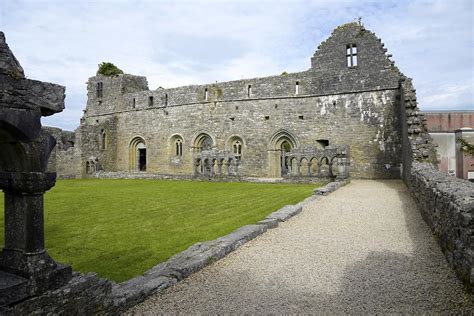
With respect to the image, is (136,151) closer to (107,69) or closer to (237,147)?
(107,69)

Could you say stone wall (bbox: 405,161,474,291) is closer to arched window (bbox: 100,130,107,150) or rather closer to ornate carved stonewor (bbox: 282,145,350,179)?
ornate carved stonewor (bbox: 282,145,350,179)

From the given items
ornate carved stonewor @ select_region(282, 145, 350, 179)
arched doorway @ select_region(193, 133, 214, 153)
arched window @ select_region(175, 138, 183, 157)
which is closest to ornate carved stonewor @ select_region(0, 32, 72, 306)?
ornate carved stonewor @ select_region(282, 145, 350, 179)

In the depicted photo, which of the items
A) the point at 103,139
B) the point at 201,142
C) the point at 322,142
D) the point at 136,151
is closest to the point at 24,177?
the point at 322,142

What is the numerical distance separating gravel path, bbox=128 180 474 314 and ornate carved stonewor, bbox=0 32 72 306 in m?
1.02

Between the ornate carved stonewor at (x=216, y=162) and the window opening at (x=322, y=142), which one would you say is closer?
the ornate carved stonewor at (x=216, y=162)

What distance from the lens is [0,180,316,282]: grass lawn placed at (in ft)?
16.6

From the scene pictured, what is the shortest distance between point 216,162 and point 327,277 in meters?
16.7

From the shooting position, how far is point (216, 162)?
68.1ft

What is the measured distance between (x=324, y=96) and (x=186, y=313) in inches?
725

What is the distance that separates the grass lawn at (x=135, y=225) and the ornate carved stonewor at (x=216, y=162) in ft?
24.2

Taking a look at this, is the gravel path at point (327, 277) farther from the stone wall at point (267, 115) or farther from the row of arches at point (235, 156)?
the stone wall at point (267, 115)

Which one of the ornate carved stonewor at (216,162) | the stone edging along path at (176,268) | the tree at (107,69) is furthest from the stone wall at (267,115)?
the stone edging along path at (176,268)

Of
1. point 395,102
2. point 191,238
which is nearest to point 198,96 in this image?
point 395,102

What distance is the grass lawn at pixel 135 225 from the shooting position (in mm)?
5051
